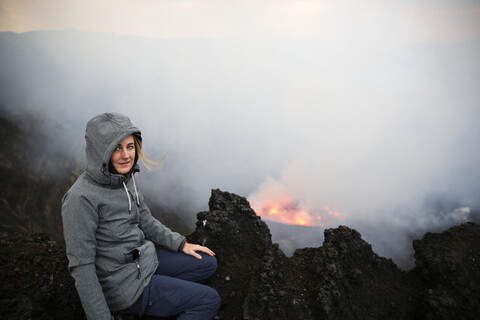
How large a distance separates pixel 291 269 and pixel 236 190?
3526cm

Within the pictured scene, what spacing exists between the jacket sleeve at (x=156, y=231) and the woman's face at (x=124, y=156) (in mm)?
762

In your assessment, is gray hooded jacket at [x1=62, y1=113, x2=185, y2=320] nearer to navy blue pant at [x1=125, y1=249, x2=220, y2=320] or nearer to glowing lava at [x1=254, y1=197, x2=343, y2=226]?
navy blue pant at [x1=125, y1=249, x2=220, y2=320]

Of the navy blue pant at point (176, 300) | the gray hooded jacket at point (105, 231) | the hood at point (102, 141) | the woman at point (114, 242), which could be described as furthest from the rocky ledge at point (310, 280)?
the hood at point (102, 141)

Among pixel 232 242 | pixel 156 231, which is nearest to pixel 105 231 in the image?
pixel 156 231

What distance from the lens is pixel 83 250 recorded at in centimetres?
232

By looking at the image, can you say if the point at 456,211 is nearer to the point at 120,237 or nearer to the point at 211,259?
the point at 211,259

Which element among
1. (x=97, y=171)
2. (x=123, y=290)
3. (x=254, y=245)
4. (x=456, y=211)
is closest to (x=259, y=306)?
(x=254, y=245)

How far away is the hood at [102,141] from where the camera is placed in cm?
246

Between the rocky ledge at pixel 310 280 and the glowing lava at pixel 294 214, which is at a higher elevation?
the glowing lava at pixel 294 214

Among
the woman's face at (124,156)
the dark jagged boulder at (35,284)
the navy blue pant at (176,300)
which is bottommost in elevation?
the dark jagged boulder at (35,284)

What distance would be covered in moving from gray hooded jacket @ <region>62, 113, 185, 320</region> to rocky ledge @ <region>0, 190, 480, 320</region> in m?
1.17

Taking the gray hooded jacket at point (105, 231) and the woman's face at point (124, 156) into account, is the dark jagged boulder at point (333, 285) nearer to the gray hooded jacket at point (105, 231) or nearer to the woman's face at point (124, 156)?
the gray hooded jacket at point (105, 231)

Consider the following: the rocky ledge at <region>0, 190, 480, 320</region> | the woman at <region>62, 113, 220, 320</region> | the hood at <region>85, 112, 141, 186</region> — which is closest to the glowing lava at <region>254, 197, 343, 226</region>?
the rocky ledge at <region>0, 190, 480, 320</region>

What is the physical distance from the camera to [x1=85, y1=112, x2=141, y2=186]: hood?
2.46 meters
